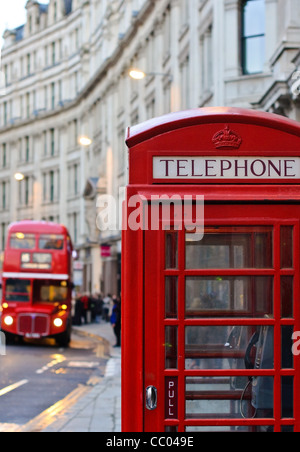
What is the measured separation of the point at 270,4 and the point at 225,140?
22.0 meters

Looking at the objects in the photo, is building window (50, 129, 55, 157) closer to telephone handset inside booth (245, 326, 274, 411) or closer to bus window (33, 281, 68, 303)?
bus window (33, 281, 68, 303)

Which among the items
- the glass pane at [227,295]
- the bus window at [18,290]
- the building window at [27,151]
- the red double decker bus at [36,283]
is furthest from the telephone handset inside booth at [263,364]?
the building window at [27,151]

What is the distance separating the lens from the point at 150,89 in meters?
43.7

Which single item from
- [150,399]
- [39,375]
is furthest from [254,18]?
[150,399]

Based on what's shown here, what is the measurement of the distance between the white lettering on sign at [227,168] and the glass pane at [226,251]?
0.36m

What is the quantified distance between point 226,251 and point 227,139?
72 centimetres

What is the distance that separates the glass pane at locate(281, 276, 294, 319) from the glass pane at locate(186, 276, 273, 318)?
2.9 inches

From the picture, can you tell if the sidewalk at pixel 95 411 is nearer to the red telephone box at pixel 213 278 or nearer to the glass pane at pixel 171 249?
the red telephone box at pixel 213 278

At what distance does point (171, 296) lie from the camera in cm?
543

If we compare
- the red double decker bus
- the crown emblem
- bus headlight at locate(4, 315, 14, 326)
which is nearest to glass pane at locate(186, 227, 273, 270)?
the crown emblem

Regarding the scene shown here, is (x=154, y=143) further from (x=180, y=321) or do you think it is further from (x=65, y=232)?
(x=65, y=232)

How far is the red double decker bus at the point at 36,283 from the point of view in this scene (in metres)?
29.0

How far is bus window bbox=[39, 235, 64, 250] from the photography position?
97.2 feet

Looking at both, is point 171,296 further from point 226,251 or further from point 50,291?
point 50,291
